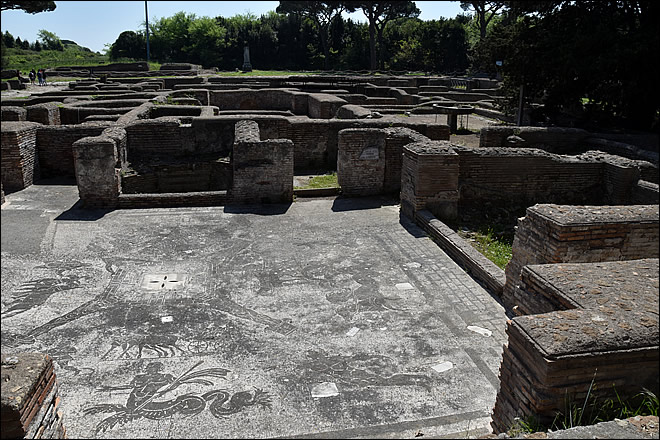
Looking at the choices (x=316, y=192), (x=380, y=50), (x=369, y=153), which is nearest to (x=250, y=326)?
(x=316, y=192)

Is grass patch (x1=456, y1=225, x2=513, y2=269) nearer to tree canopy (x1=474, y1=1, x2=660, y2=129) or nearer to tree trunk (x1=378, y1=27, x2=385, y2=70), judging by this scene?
tree canopy (x1=474, y1=1, x2=660, y2=129)

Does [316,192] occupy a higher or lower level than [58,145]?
lower

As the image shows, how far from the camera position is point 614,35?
43.4 ft

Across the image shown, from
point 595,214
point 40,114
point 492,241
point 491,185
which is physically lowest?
point 492,241

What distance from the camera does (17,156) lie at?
9062 mm

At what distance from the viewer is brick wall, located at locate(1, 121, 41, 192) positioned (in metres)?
8.98

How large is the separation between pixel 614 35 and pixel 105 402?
14.7 m

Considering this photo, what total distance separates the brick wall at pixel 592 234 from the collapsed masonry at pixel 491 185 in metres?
0.01

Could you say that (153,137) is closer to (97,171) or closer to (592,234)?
(97,171)

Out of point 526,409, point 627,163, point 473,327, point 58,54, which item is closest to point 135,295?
point 473,327

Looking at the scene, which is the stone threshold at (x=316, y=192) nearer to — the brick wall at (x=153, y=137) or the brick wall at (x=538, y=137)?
the brick wall at (x=153, y=137)

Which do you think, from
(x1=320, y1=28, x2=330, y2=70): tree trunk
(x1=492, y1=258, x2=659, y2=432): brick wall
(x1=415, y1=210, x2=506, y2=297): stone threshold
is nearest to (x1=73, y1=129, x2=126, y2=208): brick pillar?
(x1=415, y1=210, x2=506, y2=297): stone threshold

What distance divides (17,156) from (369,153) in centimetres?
647

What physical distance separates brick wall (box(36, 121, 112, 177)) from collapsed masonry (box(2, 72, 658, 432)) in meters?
0.03
